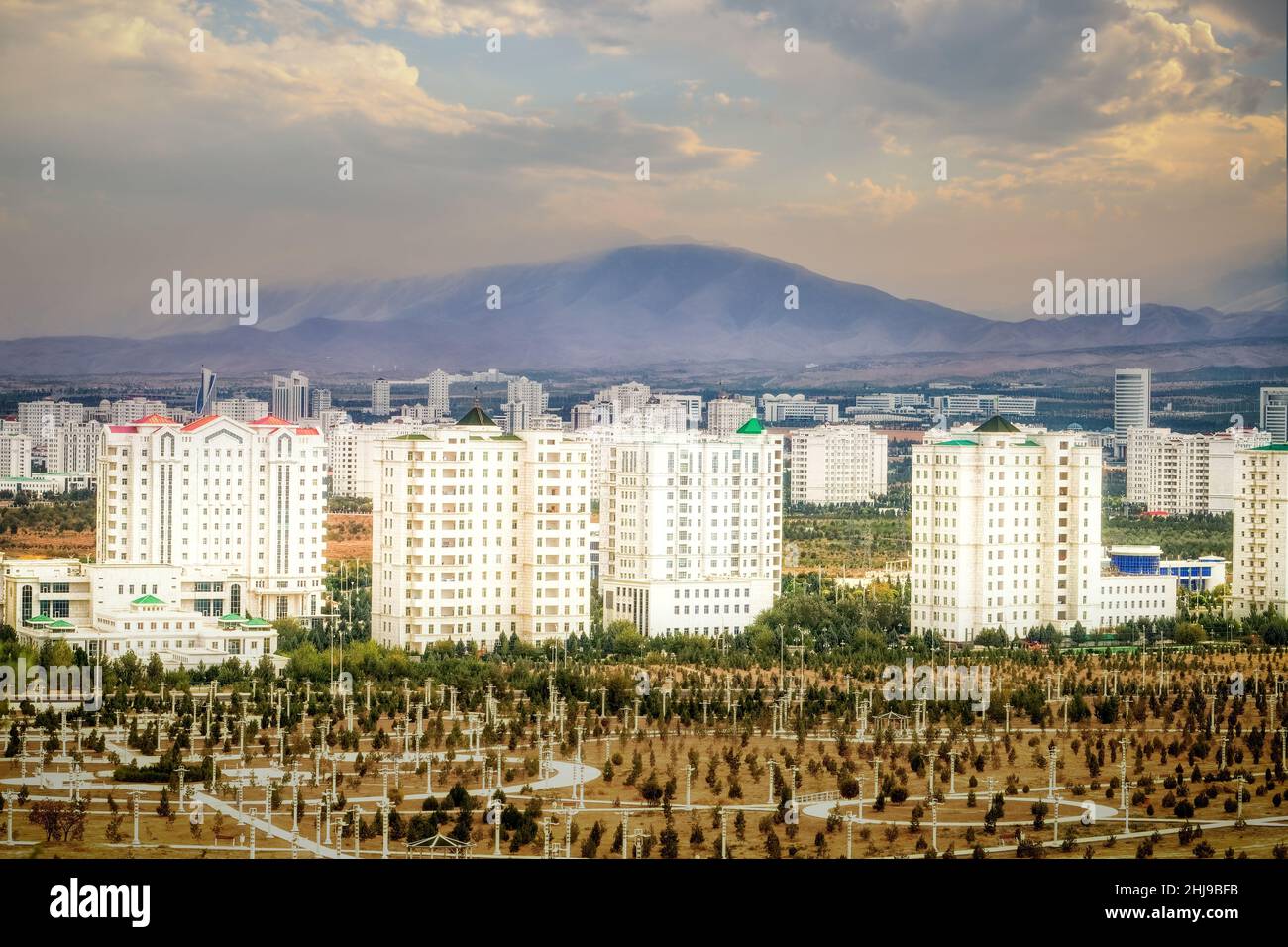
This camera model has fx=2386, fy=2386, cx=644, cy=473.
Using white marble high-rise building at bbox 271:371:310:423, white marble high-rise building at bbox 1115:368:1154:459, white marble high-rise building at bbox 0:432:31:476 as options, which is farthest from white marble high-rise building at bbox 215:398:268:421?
white marble high-rise building at bbox 1115:368:1154:459

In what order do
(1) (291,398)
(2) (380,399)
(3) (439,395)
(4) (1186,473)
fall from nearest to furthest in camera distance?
(4) (1186,473) < (1) (291,398) < (2) (380,399) < (3) (439,395)

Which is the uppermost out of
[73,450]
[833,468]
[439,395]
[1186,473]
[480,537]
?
[439,395]

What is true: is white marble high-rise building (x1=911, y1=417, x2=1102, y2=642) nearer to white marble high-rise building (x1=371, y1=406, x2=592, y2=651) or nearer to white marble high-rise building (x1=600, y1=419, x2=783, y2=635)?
white marble high-rise building (x1=600, y1=419, x2=783, y2=635)

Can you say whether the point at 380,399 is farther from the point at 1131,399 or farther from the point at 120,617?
the point at 120,617

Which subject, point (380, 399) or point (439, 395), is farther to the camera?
point (439, 395)

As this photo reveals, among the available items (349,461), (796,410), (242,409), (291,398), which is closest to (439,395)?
(291,398)
